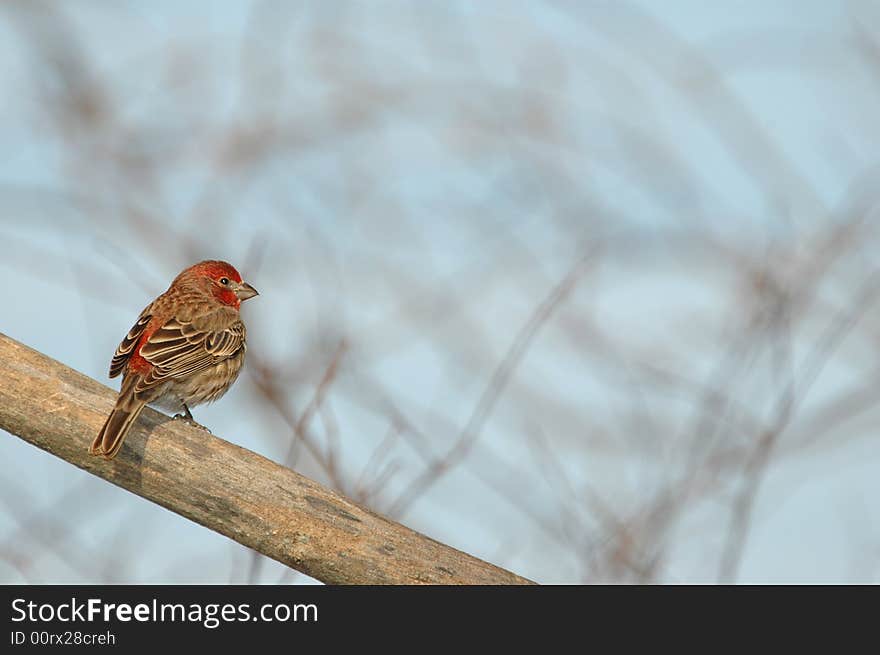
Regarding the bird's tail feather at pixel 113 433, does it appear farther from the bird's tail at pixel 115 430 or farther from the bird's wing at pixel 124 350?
the bird's wing at pixel 124 350

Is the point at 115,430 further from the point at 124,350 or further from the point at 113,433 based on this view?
the point at 124,350

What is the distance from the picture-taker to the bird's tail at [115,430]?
193 inches

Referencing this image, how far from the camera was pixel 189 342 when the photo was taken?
695cm

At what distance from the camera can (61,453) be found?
16.7ft

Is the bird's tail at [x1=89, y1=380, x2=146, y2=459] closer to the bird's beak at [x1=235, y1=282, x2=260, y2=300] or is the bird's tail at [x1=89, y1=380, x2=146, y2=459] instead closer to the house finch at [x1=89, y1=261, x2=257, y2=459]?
the house finch at [x1=89, y1=261, x2=257, y2=459]

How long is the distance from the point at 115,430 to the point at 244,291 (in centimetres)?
299

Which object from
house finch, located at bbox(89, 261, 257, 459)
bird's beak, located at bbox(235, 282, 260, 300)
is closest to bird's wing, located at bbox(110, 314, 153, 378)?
house finch, located at bbox(89, 261, 257, 459)

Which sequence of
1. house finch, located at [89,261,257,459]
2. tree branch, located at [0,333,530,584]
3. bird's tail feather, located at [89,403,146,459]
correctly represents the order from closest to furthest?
tree branch, located at [0,333,530,584] < bird's tail feather, located at [89,403,146,459] < house finch, located at [89,261,257,459]

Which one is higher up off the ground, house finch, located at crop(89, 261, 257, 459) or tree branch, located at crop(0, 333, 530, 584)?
house finch, located at crop(89, 261, 257, 459)

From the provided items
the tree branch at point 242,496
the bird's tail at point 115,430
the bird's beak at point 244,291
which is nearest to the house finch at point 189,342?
the bird's beak at point 244,291

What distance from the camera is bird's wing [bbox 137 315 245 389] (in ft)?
21.3

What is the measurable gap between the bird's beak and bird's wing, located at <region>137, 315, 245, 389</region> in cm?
32

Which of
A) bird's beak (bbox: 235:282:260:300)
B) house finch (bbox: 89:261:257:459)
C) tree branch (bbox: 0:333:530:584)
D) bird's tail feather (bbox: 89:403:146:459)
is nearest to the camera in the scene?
tree branch (bbox: 0:333:530:584)
